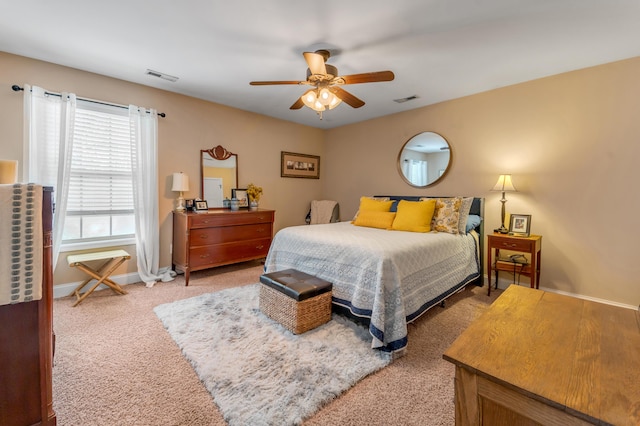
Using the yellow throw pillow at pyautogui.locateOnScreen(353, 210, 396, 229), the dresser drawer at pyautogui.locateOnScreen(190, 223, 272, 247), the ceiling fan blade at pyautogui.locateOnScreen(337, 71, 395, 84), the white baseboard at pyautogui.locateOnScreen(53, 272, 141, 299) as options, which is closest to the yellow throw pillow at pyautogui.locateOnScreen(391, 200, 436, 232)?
the yellow throw pillow at pyautogui.locateOnScreen(353, 210, 396, 229)

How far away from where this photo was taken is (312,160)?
18.1 feet

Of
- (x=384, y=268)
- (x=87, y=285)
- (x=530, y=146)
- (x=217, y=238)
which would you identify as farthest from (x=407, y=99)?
(x=87, y=285)

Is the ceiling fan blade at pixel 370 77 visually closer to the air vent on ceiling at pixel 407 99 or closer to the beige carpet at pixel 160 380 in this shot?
the air vent on ceiling at pixel 407 99

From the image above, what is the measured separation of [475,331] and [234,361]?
61.5 inches

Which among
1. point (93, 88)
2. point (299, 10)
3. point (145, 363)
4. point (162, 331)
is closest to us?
point (145, 363)

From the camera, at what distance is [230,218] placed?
3.80 metres

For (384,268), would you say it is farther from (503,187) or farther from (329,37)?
(503,187)

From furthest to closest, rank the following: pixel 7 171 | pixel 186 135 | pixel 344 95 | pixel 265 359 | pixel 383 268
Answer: pixel 186 135 → pixel 344 95 → pixel 383 268 → pixel 265 359 → pixel 7 171

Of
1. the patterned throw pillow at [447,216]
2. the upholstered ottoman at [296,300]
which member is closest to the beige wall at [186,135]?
the upholstered ottoman at [296,300]

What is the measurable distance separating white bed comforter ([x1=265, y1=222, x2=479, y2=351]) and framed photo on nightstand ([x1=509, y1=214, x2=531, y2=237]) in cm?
56

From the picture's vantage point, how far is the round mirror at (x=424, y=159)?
3.99 meters

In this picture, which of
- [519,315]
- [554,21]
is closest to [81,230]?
[519,315]

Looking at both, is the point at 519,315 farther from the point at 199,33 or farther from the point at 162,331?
the point at 199,33

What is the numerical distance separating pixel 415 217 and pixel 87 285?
3.87m
